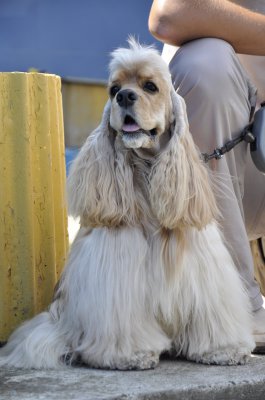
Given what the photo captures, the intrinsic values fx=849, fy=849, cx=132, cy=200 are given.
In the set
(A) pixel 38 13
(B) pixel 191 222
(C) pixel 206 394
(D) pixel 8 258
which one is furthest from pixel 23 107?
(A) pixel 38 13

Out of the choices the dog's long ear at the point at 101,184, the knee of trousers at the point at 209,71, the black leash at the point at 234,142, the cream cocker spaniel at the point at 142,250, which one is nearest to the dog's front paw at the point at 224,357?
the cream cocker spaniel at the point at 142,250

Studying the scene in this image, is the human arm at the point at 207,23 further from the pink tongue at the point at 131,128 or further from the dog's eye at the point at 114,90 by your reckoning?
the pink tongue at the point at 131,128

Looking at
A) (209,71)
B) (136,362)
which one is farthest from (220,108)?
(136,362)

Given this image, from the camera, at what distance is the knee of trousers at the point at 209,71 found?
9.85 ft

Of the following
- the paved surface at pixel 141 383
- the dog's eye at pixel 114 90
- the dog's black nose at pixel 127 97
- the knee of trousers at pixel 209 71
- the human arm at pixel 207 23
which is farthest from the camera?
the human arm at pixel 207 23

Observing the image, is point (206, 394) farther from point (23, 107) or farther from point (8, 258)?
point (23, 107)

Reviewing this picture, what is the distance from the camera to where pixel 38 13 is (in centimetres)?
952

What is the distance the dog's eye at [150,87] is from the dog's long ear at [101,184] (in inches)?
6.5

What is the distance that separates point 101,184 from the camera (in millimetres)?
2729

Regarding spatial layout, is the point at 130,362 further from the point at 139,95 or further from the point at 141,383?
the point at 139,95

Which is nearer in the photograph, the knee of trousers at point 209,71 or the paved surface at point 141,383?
the paved surface at point 141,383

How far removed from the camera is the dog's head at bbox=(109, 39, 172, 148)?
2650 mm

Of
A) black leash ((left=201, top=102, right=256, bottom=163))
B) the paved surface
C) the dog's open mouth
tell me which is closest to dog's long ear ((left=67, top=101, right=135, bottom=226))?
the dog's open mouth

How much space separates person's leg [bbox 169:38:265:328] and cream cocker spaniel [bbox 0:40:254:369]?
0.24 m
